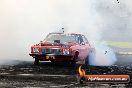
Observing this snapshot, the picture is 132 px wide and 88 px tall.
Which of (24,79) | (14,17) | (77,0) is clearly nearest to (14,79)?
(24,79)

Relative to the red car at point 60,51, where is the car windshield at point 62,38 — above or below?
above

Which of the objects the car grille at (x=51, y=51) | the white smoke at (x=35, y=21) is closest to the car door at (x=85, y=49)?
the car grille at (x=51, y=51)

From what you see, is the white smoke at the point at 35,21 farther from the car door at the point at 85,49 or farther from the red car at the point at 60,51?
the red car at the point at 60,51

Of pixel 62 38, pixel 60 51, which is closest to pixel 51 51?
pixel 60 51

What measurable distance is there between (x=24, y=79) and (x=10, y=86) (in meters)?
1.63

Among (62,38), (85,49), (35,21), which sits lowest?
(85,49)

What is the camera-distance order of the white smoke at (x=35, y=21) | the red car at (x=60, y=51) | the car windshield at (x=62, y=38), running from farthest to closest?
1. the white smoke at (x=35, y=21)
2. the car windshield at (x=62, y=38)
3. the red car at (x=60, y=51)

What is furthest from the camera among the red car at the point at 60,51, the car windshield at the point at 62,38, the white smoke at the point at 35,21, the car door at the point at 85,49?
the white smoke at the point at 35,21

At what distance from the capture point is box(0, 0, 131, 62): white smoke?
2384 cm

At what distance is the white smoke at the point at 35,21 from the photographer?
23.8m

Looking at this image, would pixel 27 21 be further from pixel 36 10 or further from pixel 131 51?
pixel 131 51

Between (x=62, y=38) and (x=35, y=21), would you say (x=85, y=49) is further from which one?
(x=35, y=21)

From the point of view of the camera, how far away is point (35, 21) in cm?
2594

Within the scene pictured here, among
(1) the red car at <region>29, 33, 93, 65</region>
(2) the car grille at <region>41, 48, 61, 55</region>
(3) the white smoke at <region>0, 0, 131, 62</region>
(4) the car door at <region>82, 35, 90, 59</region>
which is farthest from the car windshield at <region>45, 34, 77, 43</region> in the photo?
(3) the white smoke at <region>0, 0, 131, 62</region>
